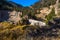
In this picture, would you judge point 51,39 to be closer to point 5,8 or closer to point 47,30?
point 47,30

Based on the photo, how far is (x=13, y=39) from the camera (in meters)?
12.4

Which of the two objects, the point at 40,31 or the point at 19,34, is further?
the point at 40,31

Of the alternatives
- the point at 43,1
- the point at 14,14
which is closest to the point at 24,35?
the point at 14,14

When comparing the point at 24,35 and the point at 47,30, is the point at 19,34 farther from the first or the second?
the point at 47,30

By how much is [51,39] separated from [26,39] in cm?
183

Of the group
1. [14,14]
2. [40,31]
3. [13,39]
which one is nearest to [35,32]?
[40,31]

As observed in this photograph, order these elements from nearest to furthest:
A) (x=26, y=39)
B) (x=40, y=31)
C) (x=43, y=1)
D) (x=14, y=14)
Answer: (x=26, y=39) < (x=40, y=31) < (x=14, y=14) < (x=43, y=1)

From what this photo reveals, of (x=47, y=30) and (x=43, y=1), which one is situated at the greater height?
(x=43, y=1)

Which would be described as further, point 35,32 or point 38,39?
point 35,32

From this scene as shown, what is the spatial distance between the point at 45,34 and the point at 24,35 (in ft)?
5.17

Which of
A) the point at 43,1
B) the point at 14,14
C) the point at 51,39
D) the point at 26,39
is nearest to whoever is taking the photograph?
the point at 26,39

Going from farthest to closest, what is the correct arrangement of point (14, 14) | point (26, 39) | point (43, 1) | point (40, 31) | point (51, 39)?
point (43, 1), point (14, 14), point (40, 31), point (51, 39), point (26, 39)

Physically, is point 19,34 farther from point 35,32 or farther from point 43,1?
point 43,1

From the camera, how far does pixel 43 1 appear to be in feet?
121
